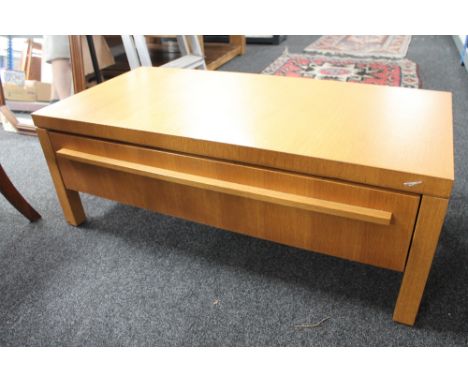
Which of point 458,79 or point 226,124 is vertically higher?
point 226,124

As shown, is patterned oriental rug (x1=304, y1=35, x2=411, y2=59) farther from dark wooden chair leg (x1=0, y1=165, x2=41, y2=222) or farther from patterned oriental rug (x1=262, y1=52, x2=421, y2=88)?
dark wooden chair leg (x1=0, y1=165, x2=41, y2=222)

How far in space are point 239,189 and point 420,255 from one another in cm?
37

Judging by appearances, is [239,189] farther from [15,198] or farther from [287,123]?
[15,198]

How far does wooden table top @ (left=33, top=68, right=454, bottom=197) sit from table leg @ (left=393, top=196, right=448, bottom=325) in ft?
0.11

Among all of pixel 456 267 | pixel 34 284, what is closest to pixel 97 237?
pixel 34 284

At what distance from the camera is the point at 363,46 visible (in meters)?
3.10

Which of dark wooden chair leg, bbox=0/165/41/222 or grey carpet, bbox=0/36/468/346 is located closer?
grey carpet, bbox=0/36/468/346

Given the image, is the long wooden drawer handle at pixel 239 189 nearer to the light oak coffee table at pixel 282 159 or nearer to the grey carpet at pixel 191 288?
the light oak coffee table at pixel 282 159

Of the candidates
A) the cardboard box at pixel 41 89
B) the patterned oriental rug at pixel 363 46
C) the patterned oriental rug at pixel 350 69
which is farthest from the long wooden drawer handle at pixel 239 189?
the patterned oriental rug at pixel 363 46

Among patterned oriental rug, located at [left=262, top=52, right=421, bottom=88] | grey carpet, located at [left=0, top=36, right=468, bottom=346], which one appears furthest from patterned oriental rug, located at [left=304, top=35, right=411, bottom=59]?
grey carpet, located at [left=0, top=36, right=468, bottom=346]

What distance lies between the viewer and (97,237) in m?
1.15

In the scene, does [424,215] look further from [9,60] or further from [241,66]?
[241,66]

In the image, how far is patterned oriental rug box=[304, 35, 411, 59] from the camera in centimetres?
288
